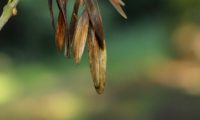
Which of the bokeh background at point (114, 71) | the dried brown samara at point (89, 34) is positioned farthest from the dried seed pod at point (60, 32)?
the bokeh background at point (114, 71)

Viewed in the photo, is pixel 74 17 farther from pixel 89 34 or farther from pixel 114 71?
pixel 114 71

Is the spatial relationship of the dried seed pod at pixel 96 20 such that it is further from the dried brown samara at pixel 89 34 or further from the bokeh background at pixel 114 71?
the bokeh background at pixel 114 71

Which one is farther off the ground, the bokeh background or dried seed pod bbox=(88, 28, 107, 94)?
dried seed pod bbox=(88, 28, 107, 94)

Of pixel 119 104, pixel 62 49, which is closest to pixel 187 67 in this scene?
pixel 119 104

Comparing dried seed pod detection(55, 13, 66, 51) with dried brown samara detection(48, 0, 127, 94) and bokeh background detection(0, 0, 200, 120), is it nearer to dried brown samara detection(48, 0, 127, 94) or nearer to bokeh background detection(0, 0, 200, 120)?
dried brown samara detection(48, 0, 127, 94)

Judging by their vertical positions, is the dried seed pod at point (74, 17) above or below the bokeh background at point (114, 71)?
above

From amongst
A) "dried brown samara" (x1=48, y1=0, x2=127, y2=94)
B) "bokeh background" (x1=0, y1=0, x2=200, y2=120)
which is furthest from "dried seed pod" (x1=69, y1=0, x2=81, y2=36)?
"bokeh background" (x1=0, y1=0, x2=200, y2=120)

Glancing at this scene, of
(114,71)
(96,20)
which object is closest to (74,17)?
(96,20)
